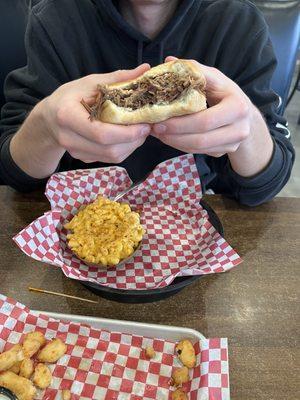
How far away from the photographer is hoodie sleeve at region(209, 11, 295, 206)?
1458mm

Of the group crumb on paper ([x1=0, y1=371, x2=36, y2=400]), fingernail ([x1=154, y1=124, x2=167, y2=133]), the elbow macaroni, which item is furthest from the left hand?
crumb on paper ([x1=0, y1=371, x2=36, y2=400])

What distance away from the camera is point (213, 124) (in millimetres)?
974

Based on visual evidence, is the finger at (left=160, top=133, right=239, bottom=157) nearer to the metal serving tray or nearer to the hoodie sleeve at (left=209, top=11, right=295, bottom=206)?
the hoodie sleeve at (left=209, top=11, right=295, bottom=206)

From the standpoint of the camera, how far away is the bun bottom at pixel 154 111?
96 cm

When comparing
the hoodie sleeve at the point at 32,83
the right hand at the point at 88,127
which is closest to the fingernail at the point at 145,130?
the right hand at the point at 88,127

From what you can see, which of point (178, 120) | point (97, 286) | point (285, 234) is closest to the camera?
point (178, 120)

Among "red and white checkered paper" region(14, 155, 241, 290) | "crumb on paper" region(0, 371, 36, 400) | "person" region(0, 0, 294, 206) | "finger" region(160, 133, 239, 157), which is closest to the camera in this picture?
"crumb on paper" region(0, 371, 36, 400)

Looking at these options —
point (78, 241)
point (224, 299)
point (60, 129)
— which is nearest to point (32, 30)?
point (60, 129)

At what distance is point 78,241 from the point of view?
50.7 inches

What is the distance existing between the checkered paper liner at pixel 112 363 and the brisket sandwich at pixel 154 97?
0.60 meters

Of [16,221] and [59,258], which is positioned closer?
[59,258]

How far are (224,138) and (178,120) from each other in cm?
14

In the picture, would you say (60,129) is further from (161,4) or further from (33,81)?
(161,4)

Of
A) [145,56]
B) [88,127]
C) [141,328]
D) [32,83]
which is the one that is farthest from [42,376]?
[145,56]
